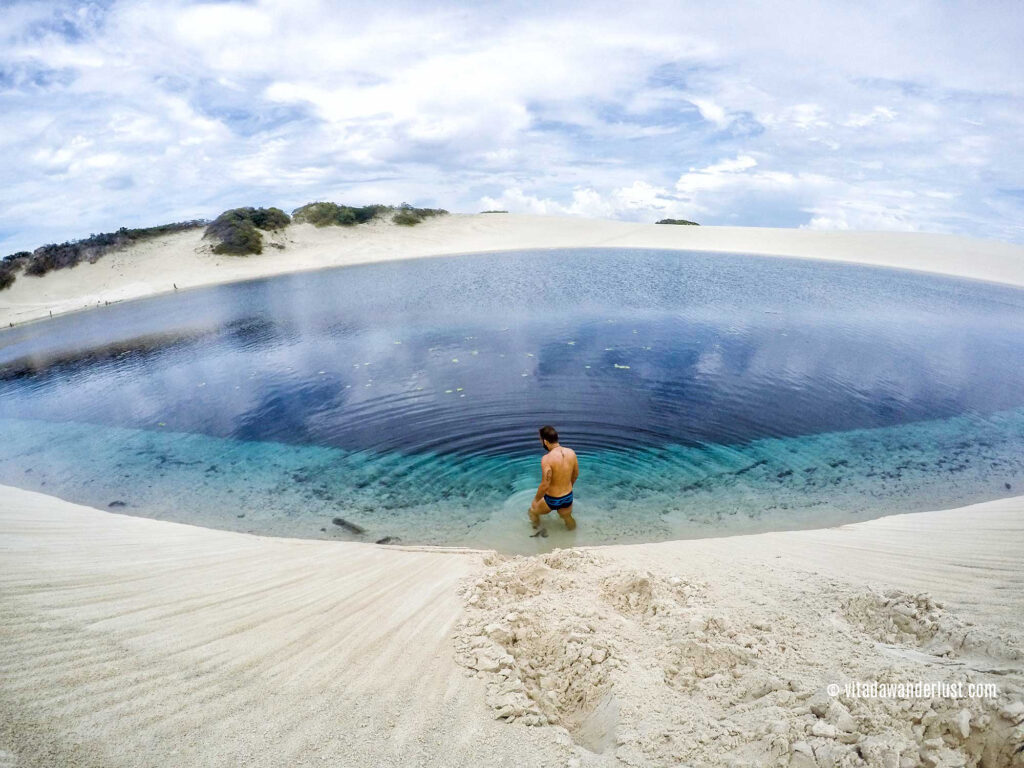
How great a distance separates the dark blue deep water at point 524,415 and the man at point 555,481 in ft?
0.96

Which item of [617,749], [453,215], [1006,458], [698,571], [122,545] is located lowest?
[1006,458]

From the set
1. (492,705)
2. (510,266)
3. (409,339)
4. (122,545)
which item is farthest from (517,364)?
(510,266)

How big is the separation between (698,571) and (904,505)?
4587 millimetres

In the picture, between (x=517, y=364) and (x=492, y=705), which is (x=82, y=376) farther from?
(x=492, y=705)

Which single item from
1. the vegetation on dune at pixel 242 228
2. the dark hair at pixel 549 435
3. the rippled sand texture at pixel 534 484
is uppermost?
the vegetation on dune at pixel 242 228

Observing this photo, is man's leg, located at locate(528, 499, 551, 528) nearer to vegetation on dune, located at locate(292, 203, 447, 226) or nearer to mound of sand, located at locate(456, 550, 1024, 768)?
mound of sand, located at locate(456, 550, 1024, 768)

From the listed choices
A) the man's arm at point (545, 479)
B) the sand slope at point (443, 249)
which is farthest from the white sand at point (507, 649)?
the sand slope at point (443, 249)

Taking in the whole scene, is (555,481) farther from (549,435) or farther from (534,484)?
(534,484)

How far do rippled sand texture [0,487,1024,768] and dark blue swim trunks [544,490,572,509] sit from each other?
1524 mm

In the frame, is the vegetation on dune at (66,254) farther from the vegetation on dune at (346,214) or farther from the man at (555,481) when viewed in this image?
the man at (555,481)

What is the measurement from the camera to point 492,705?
328 centimetres

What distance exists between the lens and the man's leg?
7.16 meters

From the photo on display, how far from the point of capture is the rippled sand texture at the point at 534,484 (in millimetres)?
7324

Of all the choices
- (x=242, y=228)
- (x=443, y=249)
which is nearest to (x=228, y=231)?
(x=242, y=228)
